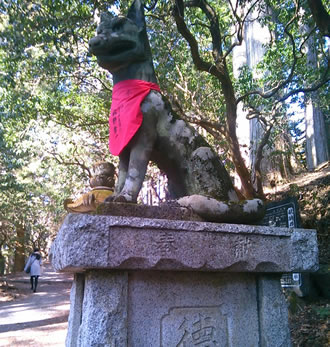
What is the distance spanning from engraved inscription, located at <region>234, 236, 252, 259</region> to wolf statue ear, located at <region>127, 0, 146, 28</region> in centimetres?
182

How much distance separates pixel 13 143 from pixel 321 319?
33.5ft

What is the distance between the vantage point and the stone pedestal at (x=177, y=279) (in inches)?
80.4

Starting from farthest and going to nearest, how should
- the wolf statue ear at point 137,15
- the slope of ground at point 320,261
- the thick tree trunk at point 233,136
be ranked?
1. the thick tree trunk at point 233,136
2. the slope of ground at point 320,261
3. the wolf statue ear at point 137,15

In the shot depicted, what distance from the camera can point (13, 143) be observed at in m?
11.6

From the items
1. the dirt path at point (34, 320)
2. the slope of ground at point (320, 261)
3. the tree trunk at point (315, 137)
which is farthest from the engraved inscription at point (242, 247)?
the tree trunk at point (315, 137)

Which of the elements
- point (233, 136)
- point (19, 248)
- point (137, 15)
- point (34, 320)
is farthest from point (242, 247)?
point (19, 248)

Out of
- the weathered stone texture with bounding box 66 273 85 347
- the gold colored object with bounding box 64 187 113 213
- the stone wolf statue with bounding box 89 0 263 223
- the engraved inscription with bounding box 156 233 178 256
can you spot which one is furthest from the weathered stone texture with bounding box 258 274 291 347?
the gold colored object with bounding box 64 187 113 213

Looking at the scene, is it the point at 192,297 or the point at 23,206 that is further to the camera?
the point at 23,206

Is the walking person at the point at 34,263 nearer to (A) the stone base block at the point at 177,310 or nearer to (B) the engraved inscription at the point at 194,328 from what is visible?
(A) the stone base block at the point at 177,310

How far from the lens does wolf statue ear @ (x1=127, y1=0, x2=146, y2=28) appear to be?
9.39ft

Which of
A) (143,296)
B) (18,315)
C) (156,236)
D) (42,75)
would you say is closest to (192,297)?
(143,296)

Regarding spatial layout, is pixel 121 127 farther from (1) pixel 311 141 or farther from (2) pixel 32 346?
(1) pixel 311 141

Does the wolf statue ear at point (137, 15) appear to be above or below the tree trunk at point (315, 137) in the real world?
below

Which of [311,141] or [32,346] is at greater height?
[311,141]
